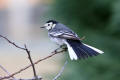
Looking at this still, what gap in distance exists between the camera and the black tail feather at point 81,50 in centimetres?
336

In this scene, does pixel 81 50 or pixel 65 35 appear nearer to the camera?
pixel 81 50

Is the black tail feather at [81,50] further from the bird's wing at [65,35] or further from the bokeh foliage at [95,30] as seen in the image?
the bokeh foliage at [95,30]

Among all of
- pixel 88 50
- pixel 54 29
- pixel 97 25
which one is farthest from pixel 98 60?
pixel 88 50

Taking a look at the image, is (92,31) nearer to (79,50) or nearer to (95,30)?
(95,30)

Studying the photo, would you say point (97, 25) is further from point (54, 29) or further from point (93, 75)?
point (54, 29)

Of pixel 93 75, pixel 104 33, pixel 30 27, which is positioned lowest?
pixel 30 27

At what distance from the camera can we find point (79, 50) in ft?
11.9

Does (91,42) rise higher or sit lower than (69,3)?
lower

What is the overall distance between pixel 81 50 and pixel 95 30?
4.72 m

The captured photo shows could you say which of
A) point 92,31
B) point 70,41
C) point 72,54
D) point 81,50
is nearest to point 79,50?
point 81,50

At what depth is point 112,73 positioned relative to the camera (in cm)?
764

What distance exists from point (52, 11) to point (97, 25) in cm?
79

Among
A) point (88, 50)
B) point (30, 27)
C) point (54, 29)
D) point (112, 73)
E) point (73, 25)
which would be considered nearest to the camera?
point (88, 50)

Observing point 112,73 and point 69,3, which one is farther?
point 69,3
